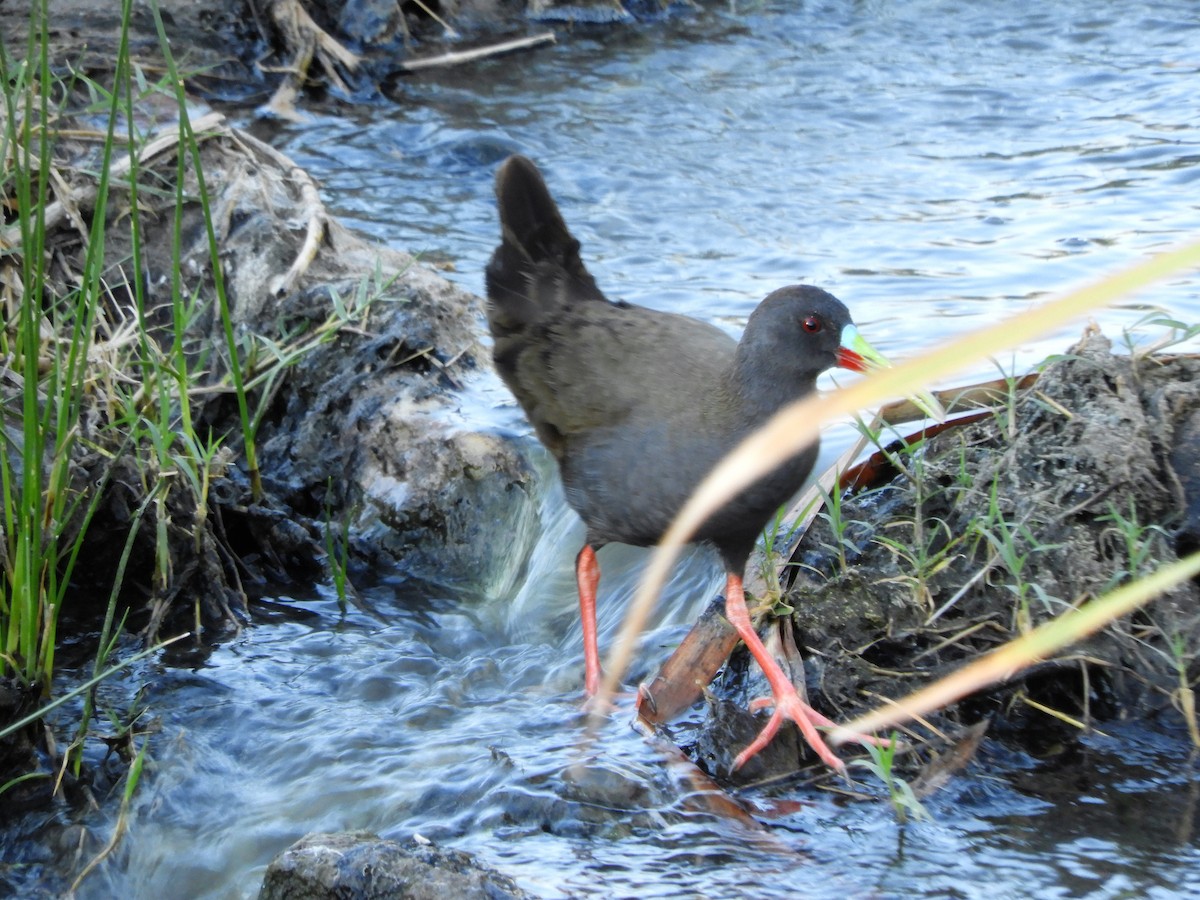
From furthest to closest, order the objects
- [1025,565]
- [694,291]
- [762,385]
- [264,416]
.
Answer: [694,291], [264,416], [762,385], [1025,565]

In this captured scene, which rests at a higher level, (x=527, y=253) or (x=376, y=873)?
(x=527, y=253)

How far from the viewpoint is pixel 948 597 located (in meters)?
2.92

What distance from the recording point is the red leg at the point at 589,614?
3258 millimetres

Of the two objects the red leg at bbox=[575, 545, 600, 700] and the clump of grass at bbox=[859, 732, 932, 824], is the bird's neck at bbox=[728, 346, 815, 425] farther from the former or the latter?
the clump of grass at bbox=[859, 732, 932, 824]

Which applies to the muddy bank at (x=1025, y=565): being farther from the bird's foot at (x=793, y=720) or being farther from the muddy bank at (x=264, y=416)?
the muddy bank at (x=264, y=416)

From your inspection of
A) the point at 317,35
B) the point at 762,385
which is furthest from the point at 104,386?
the point at 317,35

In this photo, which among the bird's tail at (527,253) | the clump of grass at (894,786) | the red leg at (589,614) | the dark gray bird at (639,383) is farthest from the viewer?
the bird's tail at (527,253)

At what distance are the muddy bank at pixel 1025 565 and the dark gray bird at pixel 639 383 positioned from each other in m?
0.16

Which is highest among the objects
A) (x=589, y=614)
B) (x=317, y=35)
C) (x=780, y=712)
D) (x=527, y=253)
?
(x=317, y=35)

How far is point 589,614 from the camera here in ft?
11.3

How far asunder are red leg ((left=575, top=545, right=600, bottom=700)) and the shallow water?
10 centimetres

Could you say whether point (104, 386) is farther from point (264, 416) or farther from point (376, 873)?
point (376, 873)

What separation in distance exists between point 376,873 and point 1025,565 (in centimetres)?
153

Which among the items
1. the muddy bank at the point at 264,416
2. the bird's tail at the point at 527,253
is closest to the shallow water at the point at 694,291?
the muddy bank at the point at 264,416
